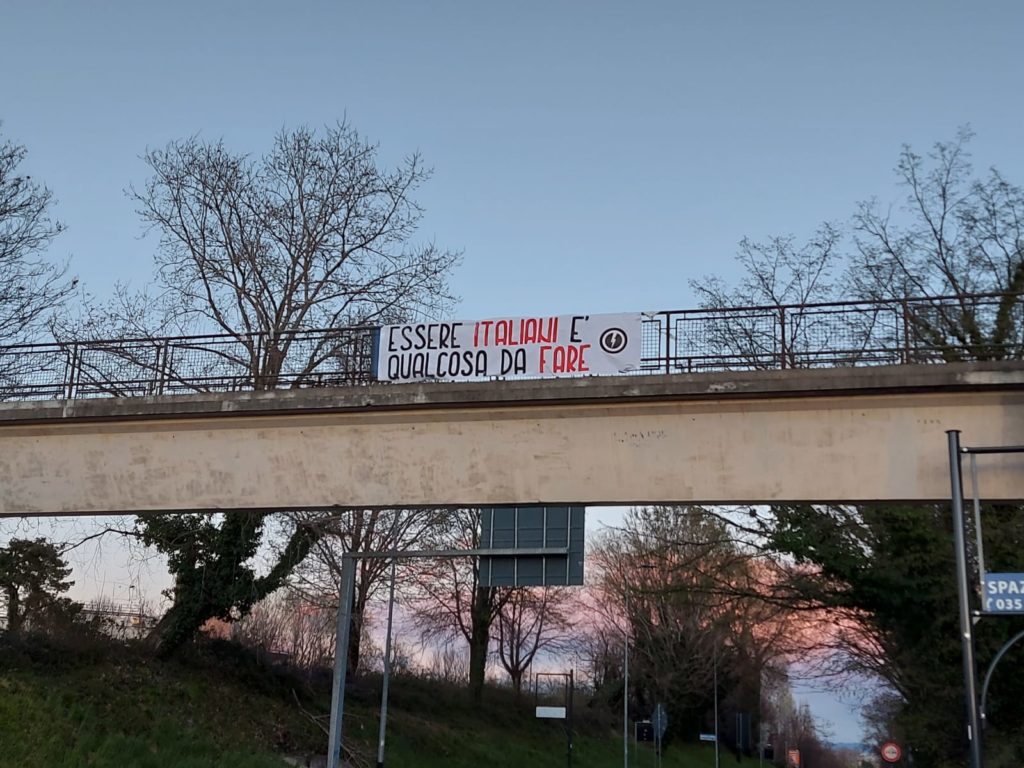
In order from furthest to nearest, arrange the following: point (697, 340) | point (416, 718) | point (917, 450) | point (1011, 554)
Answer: point (416, 718)
point (1011, 554)
point (697, 340)
point (917, 450)

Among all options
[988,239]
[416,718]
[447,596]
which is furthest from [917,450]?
[447,596]

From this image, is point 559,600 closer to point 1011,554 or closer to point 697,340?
point 1011,554

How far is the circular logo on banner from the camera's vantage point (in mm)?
15570

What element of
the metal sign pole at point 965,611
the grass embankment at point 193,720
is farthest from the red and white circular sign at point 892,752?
the metal sign pole at point 965,611

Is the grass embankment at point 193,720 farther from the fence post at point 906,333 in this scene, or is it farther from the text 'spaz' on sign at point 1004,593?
the fence post at point 906,333

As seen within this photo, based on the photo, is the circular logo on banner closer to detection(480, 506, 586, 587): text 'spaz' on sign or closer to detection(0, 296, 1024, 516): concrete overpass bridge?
detection(0, 296, 1024, 516): concrete overpass bridge

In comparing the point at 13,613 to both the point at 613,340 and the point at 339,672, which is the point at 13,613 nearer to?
the point at 339,672

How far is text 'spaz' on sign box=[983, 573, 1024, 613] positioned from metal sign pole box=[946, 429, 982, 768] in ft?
0.91

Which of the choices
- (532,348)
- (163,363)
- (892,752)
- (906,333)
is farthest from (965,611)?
(892,752)

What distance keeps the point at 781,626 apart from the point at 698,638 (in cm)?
658

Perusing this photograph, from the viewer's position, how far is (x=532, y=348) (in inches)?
620

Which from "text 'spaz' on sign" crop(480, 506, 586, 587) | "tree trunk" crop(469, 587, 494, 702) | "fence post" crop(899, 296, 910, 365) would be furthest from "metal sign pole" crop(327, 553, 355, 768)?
"tree trunk" crop(469, 587, 494, 702)

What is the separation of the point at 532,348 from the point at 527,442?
140cm

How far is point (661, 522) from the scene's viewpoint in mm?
51094
